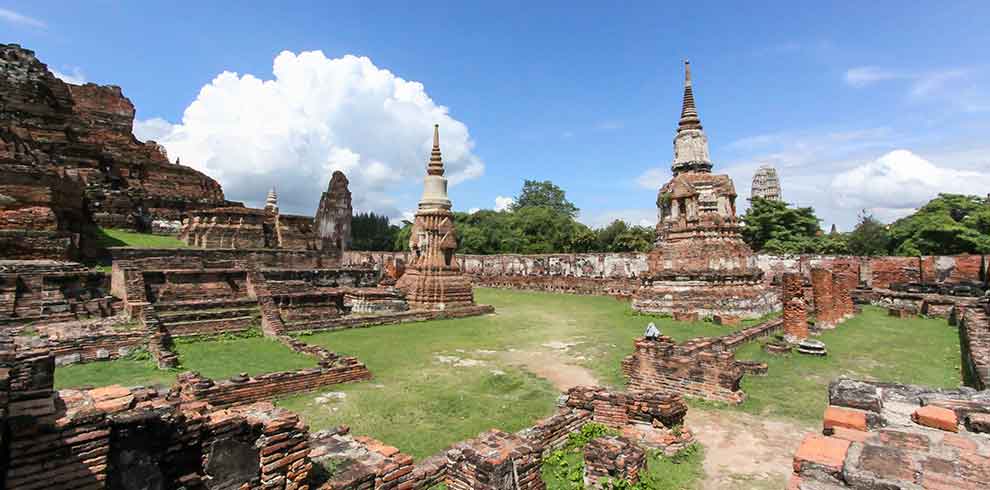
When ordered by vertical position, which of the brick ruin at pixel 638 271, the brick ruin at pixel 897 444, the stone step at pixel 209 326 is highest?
the brick ruin at pixel 638 271

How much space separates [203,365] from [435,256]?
32.9ft

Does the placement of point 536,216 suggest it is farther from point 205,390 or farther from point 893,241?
point 205,390

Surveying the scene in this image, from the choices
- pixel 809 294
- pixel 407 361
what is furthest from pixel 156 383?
pixel 809 294

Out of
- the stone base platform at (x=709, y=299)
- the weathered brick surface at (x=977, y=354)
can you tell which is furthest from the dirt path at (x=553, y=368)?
the stone base platform at (x=709, y=299)

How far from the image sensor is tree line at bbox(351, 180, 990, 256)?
3027cm

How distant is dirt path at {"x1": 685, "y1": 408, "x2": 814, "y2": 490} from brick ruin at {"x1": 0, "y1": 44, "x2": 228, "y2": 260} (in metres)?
14.0

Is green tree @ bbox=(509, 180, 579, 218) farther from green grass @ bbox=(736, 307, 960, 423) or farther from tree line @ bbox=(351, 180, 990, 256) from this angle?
green grass @ bbox=(736, 307, 960, 423)

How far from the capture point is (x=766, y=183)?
58.0 metres

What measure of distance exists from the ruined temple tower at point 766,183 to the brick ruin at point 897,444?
59.2 m

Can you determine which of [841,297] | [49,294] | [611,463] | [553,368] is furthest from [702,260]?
[49,294]

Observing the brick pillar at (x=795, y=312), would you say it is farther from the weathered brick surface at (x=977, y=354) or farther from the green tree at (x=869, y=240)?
the green tree at (x=869, y=240)

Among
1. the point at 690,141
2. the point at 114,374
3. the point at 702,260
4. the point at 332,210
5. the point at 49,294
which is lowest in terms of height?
the point at 114,374

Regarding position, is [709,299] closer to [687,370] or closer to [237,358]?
[687,370]

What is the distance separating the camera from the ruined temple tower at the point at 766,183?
188ft
